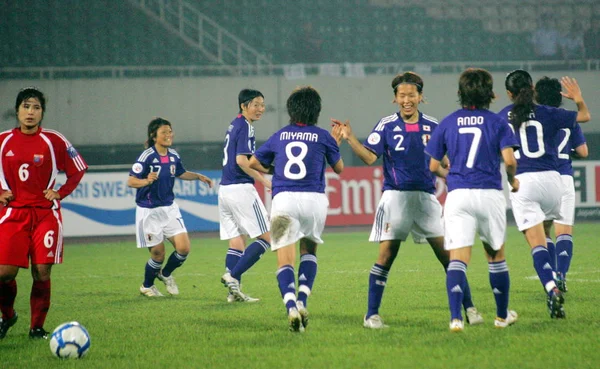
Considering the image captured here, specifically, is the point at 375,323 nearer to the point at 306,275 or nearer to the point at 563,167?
the point at 306,275

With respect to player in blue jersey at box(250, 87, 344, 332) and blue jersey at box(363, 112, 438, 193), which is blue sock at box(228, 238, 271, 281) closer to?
player in blue jersey at box(250, 87, 344, 332)

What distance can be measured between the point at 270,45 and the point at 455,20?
7129mm

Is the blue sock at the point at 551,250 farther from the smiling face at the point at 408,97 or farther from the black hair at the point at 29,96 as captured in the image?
the black hair at the point at 29,96

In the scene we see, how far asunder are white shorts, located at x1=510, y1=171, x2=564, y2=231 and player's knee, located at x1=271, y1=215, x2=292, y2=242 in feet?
7.35

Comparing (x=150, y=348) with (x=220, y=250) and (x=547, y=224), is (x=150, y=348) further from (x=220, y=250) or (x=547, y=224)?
(x=220, y=250)

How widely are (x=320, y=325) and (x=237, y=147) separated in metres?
2.76

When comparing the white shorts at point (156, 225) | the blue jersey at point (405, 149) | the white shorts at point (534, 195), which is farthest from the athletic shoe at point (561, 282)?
the white shorts at point (156, 225)

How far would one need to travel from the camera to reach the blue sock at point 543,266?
7.26 metres

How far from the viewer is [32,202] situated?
22.5ft

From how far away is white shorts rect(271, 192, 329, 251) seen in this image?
22.7 feet

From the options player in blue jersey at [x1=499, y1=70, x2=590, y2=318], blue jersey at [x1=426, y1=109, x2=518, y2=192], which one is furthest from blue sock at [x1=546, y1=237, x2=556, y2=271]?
blue jersey at [x1=426, y1=109, x2=518, y2=192]

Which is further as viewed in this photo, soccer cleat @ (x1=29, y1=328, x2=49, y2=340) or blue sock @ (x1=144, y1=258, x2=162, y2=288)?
blue sock @ (x1=144, y1=258, x2=162, y2=288)

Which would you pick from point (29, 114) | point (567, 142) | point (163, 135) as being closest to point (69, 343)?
point (29, 114)

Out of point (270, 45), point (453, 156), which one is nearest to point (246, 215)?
point (453, 156)
